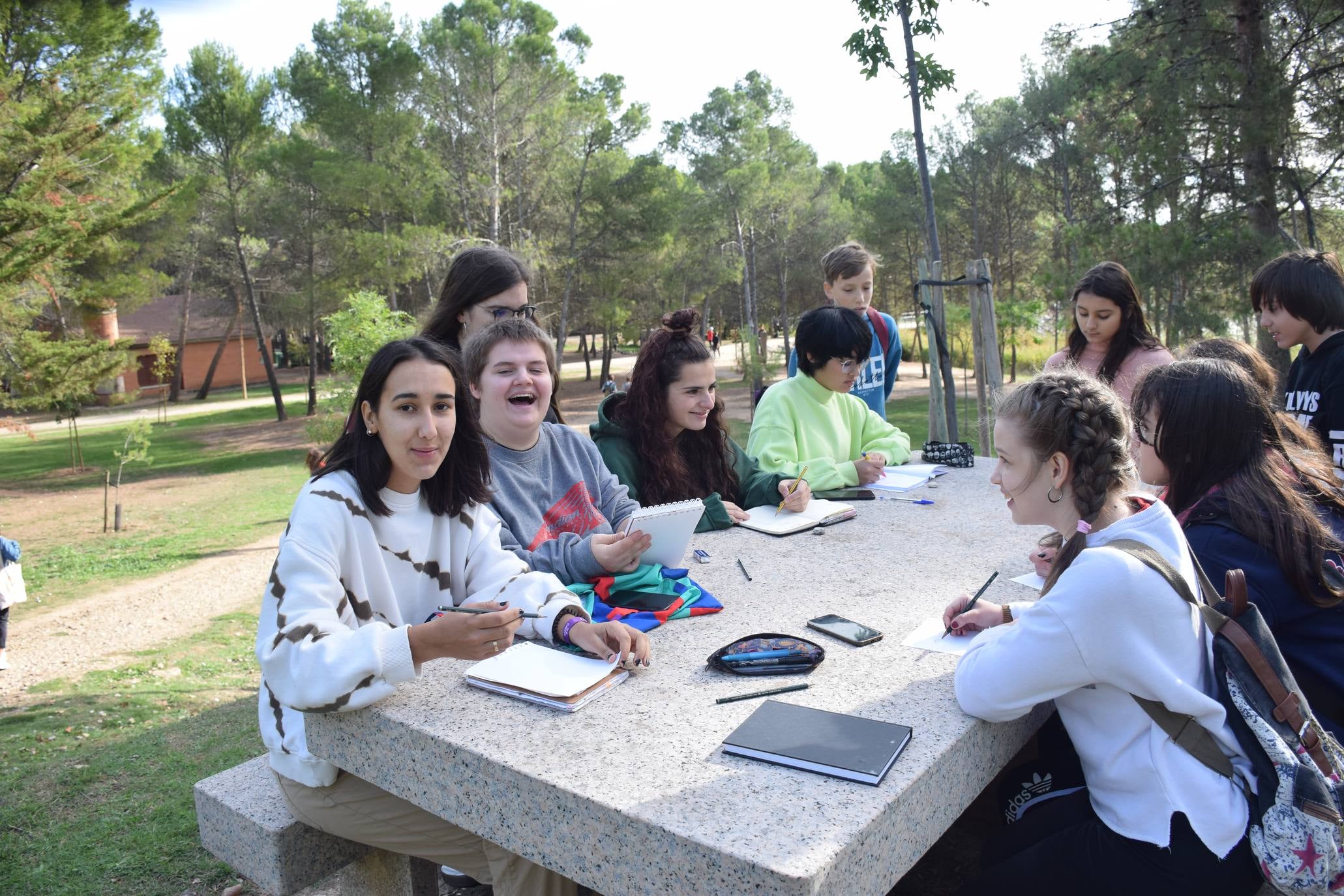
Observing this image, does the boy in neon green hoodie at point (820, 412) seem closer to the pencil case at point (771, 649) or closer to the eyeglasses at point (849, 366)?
the eyeglasses at point (849, 366)

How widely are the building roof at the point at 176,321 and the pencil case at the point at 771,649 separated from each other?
33.1 m

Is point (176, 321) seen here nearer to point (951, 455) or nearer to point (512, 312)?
point (512, 312)

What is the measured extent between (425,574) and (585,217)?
22.4 m

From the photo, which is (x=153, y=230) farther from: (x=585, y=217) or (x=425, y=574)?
(x=425, y=574)

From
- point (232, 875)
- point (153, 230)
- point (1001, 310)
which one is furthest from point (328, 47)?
point (232, 875)

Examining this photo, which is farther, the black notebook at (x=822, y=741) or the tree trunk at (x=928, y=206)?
the tree trunk at (x=928, y=206)

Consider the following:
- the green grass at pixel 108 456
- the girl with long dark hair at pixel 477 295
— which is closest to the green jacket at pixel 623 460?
the girl with long dark hair at pixel 477 295

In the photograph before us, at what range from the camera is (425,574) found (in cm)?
239

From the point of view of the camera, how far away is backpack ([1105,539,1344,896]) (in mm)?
1606

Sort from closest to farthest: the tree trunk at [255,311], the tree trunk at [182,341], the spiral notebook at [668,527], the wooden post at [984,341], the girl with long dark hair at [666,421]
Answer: the spiral notebook at [668,527] → the girl with long dark hair at [666,421] → the wooden post at [984,341] → the tree trunk at [255,311] → the tree trunk at [182,341]

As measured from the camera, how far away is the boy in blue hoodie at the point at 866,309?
5035mm

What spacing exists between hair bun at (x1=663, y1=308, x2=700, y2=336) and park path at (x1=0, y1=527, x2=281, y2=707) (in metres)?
5.10

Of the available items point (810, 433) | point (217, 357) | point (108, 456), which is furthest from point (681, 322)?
point (217, 357)

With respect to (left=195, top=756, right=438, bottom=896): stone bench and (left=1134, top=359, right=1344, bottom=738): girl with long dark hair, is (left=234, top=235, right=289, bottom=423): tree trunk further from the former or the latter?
(left=1134, top=359, right=1344, bottom=738): girl with long dark hair
